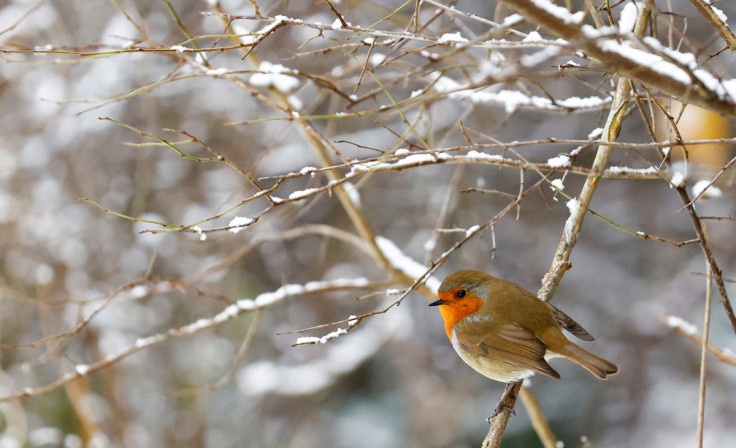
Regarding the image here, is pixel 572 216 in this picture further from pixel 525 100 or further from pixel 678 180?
pixel 525 100

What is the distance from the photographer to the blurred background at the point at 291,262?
653 centimetres

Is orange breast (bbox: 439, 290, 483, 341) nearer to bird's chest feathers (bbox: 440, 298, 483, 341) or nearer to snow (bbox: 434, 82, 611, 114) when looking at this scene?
bird's chest feathers (bbox: 440, 298, 483, 341)

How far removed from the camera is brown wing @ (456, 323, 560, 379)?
9.96 feet

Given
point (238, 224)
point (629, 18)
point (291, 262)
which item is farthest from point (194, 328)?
point (291, 262)

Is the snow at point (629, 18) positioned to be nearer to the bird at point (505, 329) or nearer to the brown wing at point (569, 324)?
the bird at point (505, 329)

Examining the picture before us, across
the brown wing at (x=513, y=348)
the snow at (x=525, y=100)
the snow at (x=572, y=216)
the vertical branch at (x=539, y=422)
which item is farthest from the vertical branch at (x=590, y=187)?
the vertical branch at (x=539, y=422)

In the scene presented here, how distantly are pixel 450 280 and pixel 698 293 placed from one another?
4.41m

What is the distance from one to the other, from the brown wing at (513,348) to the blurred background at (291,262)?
10.6 ft

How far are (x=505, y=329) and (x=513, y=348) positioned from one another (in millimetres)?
125

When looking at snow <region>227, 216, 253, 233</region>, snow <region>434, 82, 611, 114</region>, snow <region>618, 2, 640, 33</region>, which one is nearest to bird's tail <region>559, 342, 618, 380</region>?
snow <region>434, 82, 611, 114</region>

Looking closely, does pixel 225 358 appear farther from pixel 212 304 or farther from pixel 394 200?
pixel 394 200

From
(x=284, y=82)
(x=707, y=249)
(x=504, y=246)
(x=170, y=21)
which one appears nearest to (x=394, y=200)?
(x=504, y=246)

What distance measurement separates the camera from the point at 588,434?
6598 mm

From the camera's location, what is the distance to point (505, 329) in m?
3.22
